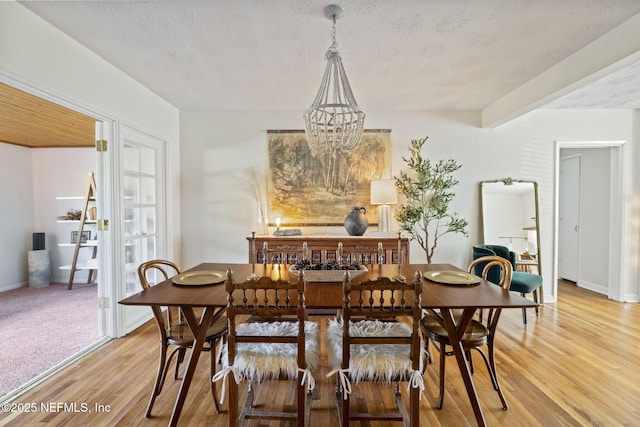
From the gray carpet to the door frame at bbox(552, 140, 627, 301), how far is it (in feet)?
17.6

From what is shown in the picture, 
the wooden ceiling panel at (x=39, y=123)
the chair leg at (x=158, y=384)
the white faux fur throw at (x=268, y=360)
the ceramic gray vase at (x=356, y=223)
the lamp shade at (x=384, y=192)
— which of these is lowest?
the chair leg at (x=158, y=384)

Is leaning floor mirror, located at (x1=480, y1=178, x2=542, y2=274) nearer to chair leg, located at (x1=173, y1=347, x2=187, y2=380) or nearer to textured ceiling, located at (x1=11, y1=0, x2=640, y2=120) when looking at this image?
textured ceiling, located at (x1=11, y1=0, x2=640, y2=120)

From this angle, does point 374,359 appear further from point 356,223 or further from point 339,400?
point 356,223

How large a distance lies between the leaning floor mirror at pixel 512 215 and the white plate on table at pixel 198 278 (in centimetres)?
338

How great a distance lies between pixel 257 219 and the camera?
4152 mm

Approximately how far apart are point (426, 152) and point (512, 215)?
1365 millimetres

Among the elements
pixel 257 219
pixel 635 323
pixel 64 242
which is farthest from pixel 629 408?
pixel 64 242

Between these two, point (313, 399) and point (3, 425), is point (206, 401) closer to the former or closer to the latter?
point (313, 399)

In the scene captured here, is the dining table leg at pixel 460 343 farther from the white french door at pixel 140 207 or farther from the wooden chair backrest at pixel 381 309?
the white french door at pixel 140 207

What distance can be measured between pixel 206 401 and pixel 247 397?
0.88ft

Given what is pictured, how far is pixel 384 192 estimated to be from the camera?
12.4ft

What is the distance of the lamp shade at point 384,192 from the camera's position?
377 centimetres

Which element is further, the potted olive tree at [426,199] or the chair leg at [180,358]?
the potted olive tree at [426,199]

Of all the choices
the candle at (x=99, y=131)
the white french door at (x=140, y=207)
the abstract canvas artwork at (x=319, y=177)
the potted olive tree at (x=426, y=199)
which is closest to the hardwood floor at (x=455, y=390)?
the white french door at (x=140, y=207)
